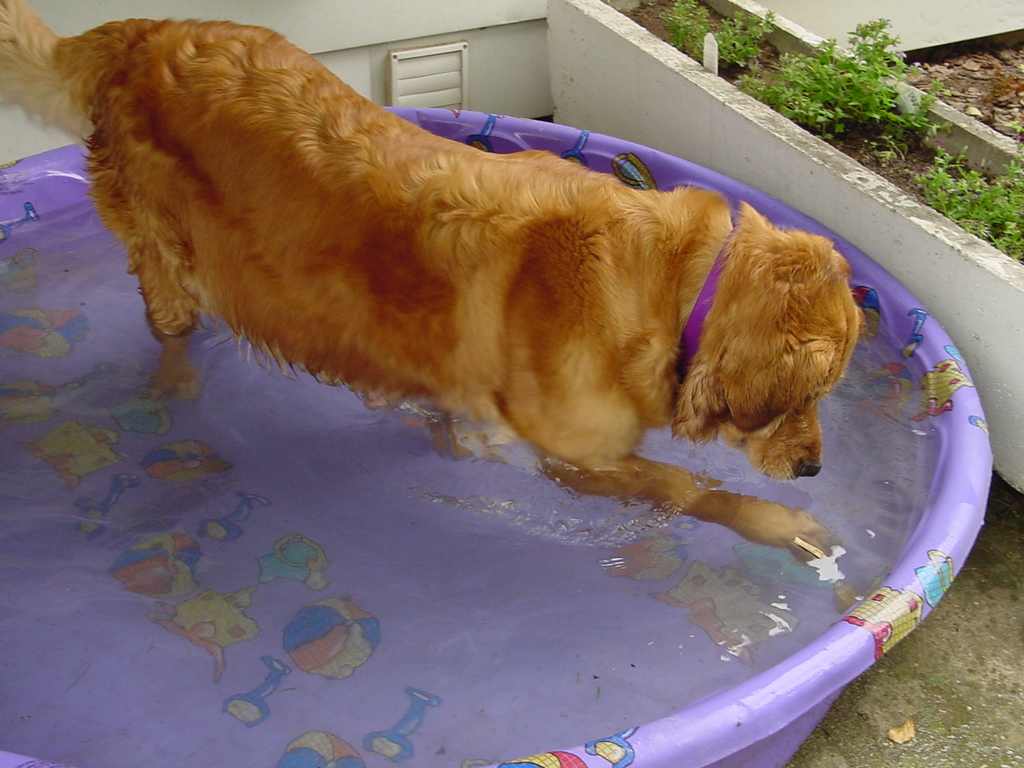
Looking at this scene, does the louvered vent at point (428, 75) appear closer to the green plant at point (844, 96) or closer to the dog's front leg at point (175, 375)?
the green plant at point (844, 96)

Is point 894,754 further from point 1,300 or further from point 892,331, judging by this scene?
point 1,300

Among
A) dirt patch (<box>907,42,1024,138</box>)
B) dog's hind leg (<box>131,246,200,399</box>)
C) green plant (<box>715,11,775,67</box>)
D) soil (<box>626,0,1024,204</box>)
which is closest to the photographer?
dog's hind leg (<box>131,246,200,399</box>)

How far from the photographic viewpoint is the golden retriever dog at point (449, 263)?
6.82 ft

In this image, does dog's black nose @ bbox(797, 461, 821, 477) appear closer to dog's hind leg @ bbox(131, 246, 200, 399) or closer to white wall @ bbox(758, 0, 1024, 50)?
dog's hind leg @ bbox(131, 246, 200, 399)

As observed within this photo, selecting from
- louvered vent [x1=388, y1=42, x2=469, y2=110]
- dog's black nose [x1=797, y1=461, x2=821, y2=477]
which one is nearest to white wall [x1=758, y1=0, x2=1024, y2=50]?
louvered vent [x1=388, y1=42, x2=469, y2=110]

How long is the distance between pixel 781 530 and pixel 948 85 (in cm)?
339

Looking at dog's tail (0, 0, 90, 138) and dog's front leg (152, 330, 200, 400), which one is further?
dog's front leg (152, 330, 200, 400)

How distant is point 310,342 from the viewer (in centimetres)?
271

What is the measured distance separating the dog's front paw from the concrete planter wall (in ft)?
2.22

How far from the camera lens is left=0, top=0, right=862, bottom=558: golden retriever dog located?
6.82 feet

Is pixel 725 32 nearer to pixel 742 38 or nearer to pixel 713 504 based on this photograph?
pixel 742 38

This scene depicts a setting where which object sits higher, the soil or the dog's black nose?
the soil

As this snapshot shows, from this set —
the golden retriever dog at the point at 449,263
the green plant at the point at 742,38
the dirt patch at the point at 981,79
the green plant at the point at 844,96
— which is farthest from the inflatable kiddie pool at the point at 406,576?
the dirt patch at the point at 981,79

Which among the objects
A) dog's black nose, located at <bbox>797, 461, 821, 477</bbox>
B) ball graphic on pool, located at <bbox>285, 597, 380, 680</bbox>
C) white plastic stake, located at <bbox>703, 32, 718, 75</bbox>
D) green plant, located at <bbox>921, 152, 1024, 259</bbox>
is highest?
white plastic stake, located at <bbox>703, 32, 718, 75</bbox>
